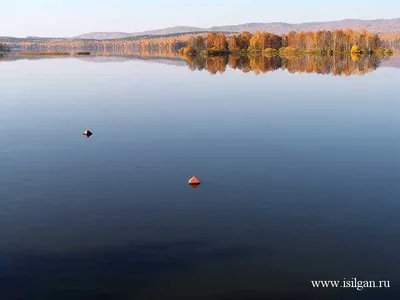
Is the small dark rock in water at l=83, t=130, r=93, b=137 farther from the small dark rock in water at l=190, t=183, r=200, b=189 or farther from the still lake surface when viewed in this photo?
the small dark rock in water at l=190, t=183, r=200, b=189

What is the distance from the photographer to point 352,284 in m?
18.5

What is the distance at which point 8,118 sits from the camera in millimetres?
56156

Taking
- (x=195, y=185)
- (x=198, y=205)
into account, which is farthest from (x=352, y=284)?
(x=195, y=185)

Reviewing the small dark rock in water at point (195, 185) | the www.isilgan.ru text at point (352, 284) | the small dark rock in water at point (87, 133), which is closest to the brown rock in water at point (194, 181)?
the small dark rock in water at point (195, 185)

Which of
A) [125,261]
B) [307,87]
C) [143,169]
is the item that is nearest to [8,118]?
[143,169]

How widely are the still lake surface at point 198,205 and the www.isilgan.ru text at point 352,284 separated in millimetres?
270

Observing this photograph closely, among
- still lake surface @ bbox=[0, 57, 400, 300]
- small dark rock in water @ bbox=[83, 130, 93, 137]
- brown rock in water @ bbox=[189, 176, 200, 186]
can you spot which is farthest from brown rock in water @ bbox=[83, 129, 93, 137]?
brown rock in water @ bbox=[189, 176, 200, 186]

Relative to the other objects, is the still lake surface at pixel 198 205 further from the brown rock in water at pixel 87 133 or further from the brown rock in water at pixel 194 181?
the brown rock in water at pixel 194 181

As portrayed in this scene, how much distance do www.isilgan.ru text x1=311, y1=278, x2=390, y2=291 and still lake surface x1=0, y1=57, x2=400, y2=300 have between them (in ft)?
0.89

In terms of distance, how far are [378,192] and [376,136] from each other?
18.7 m

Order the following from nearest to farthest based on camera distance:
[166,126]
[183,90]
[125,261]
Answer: [125,261] < [166,126] < [183,90]

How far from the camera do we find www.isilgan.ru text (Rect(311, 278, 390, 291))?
721 inches

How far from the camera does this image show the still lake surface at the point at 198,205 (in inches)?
740

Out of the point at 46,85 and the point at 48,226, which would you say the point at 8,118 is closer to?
the point at 48,226
